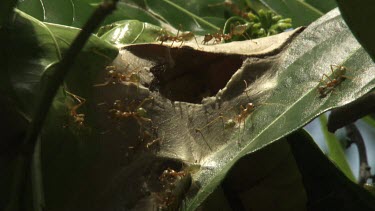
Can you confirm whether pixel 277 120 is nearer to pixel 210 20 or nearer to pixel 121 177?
pixel 121 177

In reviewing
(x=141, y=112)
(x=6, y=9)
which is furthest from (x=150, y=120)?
(x=6, y=9)

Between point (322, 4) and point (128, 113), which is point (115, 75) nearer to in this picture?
point (128, 113)

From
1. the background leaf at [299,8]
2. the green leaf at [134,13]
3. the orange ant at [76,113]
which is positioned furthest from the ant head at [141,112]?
the background leaf at [299,8]

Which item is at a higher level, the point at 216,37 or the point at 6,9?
the point at 6,9

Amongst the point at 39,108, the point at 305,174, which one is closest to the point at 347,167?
the point at 305,174

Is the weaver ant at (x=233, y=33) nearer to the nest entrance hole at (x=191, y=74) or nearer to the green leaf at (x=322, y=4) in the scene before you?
the nest entrance hole at (x=191, y=74)

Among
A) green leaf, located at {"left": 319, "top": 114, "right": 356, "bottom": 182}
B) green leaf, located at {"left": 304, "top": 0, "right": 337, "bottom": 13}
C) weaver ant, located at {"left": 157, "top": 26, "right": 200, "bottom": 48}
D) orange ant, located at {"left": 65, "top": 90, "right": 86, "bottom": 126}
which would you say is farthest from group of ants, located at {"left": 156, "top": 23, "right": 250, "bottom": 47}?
green leaf, located at {"left": 319, "top": 114, "right": 356, "bottom": 182}
